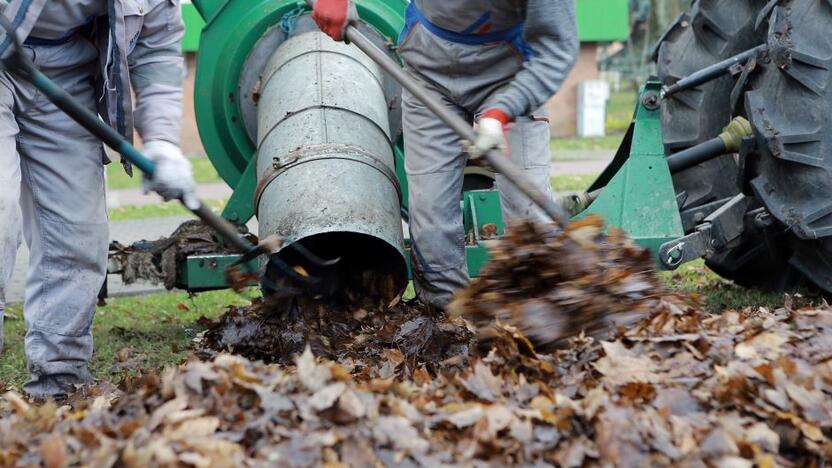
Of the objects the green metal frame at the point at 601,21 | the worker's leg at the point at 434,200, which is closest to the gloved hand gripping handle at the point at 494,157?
the worker's leg at the point at 434,200

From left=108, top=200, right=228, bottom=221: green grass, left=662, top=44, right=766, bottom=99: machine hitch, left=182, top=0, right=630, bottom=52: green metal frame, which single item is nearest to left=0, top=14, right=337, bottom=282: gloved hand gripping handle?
left=662, top=44, right=766, bottom=99: machine hitch

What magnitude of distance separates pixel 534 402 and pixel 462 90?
1.99 meters

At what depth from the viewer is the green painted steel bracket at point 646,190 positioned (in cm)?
483

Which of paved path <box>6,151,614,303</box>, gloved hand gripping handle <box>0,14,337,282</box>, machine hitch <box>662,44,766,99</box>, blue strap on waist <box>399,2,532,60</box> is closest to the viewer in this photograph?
gloved hand gripping handle <box>0,14,337,282</box>

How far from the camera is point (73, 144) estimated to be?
14.5 feet

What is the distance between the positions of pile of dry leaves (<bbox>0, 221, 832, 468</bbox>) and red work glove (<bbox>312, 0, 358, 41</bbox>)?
4.22ft

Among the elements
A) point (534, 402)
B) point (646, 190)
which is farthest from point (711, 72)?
point (534, 402)

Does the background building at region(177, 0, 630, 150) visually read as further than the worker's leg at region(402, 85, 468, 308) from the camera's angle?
Yes

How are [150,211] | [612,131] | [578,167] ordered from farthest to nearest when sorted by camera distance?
1. [612,131]
2. [578,167]
3. [150,211]

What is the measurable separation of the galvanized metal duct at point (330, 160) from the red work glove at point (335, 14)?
0.56 metres

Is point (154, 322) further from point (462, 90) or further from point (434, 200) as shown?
point (462, 90)

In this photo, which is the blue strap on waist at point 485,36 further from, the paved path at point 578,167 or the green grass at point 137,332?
the paved path at point 578,167

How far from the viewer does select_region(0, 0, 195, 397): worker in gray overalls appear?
164 inches

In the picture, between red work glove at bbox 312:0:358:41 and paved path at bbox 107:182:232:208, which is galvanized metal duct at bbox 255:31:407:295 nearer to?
red work glove at bbox 312:0:358:41
